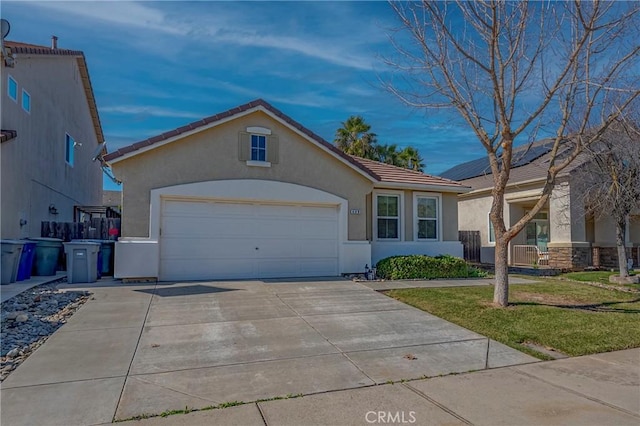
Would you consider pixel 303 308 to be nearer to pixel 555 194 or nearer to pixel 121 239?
pixel 121 239

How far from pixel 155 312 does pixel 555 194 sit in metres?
16.2

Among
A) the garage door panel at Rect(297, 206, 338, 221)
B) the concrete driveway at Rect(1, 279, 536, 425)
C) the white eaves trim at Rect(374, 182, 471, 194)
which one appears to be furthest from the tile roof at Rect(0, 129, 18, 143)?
the white eaves trim at Rect(374, 182, 471, 194)

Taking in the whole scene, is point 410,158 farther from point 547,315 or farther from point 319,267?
point 547,315

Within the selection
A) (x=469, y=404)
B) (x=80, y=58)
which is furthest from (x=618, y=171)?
(x=80, y=58)

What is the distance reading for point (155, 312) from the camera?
7.58 m

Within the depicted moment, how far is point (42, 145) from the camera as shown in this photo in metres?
14.6

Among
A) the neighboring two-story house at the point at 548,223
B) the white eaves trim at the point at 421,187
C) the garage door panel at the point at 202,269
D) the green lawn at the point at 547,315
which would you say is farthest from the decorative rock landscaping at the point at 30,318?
the neighboring two-story house at the point at 548,223

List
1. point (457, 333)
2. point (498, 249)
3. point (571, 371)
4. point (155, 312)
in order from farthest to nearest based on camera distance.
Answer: point (498, 249), point (155, 312), point (457, 333), point (571, 371)

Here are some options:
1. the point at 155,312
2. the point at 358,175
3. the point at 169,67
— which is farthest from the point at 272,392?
the point at 169,67

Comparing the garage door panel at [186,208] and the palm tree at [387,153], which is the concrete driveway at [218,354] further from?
the palm tree at [387,153]

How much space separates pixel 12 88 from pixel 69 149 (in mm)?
5763

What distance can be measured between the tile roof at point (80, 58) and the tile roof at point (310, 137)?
220 inches

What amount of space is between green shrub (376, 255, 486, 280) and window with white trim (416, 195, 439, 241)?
1.70m

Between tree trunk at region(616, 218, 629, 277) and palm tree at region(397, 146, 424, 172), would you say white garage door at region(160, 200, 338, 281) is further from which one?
palm tree at region(397, 146, 424, 172)
